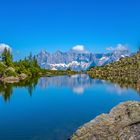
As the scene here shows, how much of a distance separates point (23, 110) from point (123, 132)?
45334 millimetres

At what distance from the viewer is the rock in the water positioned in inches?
1164

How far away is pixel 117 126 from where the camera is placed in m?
32.9

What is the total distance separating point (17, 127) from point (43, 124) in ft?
15.0

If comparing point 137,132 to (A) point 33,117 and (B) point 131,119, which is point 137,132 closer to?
(B) point 131,119

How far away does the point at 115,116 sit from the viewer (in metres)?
36.5

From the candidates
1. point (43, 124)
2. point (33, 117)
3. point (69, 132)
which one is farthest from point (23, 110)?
point (69, 132)

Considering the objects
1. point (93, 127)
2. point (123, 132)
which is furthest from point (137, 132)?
point (93, 127)

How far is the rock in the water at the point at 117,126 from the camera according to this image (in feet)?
97.0

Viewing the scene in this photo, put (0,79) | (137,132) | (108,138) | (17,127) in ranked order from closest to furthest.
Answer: (137,132)
(108,138)
(17,127)
(0,79)

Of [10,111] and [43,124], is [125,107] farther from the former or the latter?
[10,111]

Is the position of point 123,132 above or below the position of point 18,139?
above

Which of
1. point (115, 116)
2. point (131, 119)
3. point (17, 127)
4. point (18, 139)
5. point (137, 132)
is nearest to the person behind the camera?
point (137, 132)

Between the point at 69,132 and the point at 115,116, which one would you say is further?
the point at 69,132

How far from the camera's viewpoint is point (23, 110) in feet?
238
